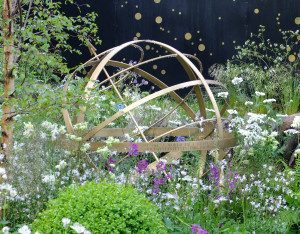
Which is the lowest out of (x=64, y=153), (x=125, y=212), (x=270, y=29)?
(x=270, y=29)

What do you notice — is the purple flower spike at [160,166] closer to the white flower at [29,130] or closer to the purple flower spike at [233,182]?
the purple flower spike at [233,182]

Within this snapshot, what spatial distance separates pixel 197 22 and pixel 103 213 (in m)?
7.84

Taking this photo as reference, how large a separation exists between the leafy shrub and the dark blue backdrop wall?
758 centimetres

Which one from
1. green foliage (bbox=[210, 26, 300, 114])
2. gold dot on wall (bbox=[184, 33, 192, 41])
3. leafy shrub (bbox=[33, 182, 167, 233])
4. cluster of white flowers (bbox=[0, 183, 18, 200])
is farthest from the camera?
gold dot on wall (bbox=[184, 33, 192, 41])

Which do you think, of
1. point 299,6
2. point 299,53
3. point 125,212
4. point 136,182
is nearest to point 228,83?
point 299,53

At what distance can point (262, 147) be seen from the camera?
4.93 m

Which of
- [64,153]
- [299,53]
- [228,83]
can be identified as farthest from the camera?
[299,53]

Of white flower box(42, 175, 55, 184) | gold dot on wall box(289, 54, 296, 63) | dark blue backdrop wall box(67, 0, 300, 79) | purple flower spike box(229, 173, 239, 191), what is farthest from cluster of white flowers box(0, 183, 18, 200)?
gold dot on wall box(289, 54, 296, 63)

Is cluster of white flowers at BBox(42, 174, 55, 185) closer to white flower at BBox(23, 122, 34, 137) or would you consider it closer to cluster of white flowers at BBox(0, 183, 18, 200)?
cluster of white flowers at BBox(0, 183, 18, 200)

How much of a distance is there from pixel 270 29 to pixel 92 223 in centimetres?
797

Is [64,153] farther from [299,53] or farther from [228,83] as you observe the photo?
[299,53]

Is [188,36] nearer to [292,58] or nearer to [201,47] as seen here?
[201,47]

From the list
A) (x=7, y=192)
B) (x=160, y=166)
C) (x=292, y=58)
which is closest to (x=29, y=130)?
(x=7, y=192)

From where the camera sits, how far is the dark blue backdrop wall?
10492mm
